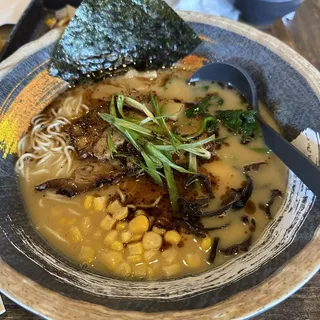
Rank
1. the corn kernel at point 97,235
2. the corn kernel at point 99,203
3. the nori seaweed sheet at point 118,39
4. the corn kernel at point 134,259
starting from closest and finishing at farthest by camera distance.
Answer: the corn kernel at point 134,259 → the corn kernel at point 97,235 → the corn kernel at point 99,203 → the nori seaweed sheet at point 118,39

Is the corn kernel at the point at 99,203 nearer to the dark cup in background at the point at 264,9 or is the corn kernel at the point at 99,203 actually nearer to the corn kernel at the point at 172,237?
the corn kernel at the point at 172,237

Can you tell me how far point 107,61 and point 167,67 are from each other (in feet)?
1.42

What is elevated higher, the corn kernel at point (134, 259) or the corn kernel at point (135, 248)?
the corn kernel at point (135, 248)

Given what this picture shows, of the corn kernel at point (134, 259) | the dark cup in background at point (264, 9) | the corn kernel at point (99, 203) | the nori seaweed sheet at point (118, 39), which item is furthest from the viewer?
the dark cup in background at point (264, 9)

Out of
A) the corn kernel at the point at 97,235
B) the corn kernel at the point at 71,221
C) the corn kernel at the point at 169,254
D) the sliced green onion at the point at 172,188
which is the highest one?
the sliced green onion at the point at 172,188

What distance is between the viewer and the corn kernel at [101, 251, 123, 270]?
1.70 meters

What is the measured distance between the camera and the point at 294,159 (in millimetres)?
1881

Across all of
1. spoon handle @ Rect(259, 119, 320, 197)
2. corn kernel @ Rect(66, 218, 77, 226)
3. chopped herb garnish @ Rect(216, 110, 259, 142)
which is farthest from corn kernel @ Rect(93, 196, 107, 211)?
spoon handle @ Rect(259, 119, 320, 197)

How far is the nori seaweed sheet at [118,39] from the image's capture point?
2.35m

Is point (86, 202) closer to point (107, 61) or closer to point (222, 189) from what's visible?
point (222, 189)

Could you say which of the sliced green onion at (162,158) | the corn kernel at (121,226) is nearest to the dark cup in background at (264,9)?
the sliced green onion at (162,158)

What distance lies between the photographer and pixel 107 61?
99.2 inches

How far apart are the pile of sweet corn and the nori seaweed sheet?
3.65 feet

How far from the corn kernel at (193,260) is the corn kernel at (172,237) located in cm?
9
